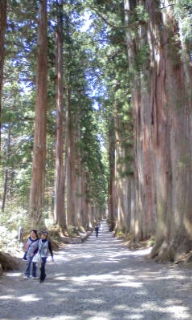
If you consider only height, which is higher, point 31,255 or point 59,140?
point 59,140

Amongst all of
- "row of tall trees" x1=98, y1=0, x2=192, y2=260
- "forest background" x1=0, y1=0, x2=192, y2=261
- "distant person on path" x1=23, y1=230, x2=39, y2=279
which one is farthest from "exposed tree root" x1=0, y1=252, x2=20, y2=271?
"row of tall trees" x1=98, y1=0, x2=192, y2=260

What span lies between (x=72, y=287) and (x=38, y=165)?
10.6 meters

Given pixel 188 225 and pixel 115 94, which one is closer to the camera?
pixel 188 225

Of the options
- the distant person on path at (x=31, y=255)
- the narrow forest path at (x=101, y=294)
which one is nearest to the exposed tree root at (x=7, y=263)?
the narrow forest path at (x=101, y=294)

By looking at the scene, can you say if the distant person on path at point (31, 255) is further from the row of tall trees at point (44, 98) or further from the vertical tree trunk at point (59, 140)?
the vertical tree trunk at point (59, 140)

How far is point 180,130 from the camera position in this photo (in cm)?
1410

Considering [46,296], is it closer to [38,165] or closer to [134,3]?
[38,165]

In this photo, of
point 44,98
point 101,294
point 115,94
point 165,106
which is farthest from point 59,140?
point 101,294

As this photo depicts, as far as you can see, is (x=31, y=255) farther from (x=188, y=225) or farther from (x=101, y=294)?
(x=188, y=225)

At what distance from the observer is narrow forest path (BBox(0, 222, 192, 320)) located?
700cm

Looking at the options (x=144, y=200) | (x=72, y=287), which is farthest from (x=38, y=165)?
(x=72, y=287)

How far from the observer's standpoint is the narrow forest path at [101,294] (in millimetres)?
6996

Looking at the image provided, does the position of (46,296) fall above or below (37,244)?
below

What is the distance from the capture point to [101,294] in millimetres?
8664
